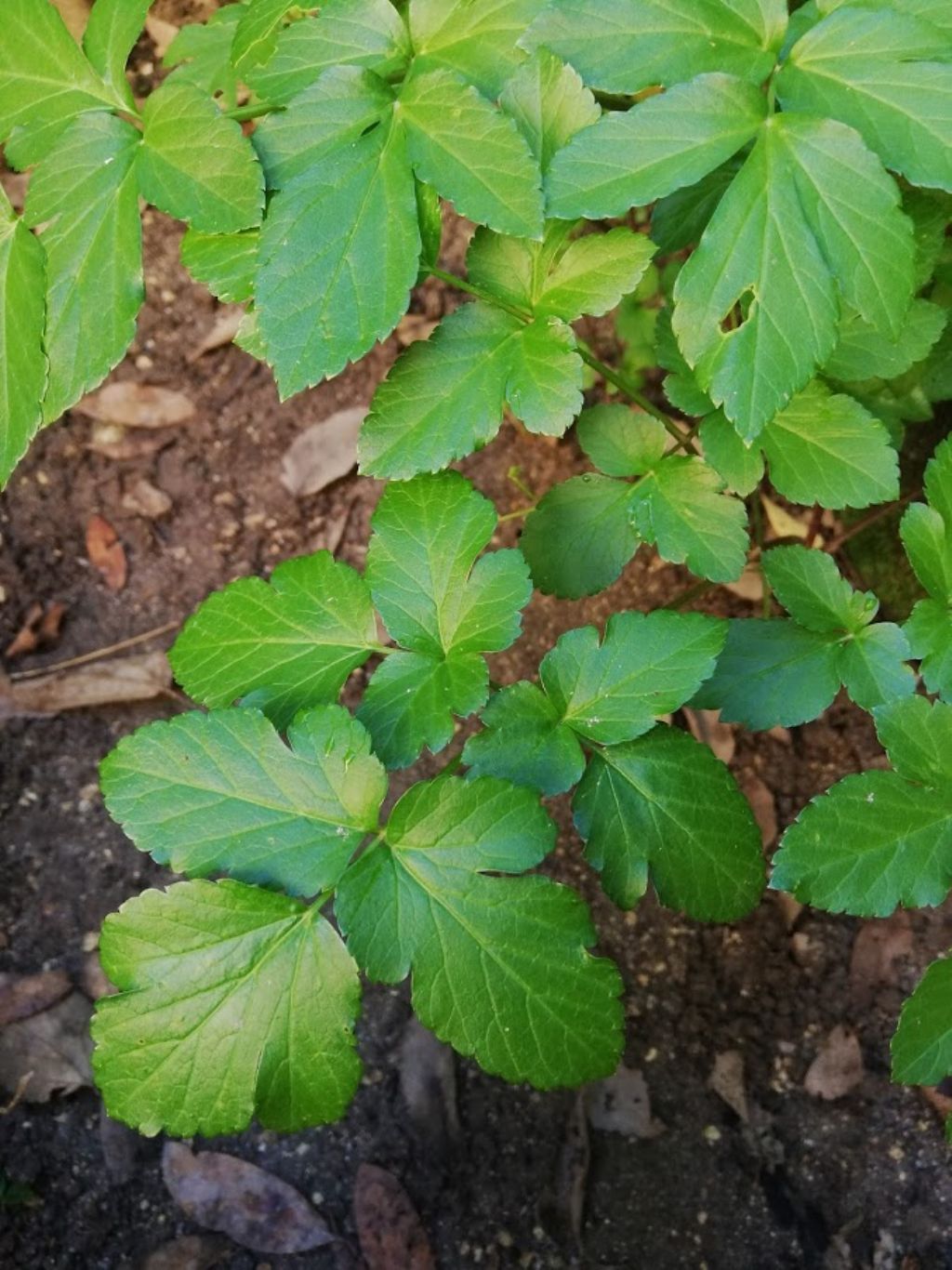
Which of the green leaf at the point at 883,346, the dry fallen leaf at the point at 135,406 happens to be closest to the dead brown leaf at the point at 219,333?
the dry fallen leaf at the point at 135,406

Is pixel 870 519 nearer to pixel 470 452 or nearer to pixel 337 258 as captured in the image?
pixel 470 452

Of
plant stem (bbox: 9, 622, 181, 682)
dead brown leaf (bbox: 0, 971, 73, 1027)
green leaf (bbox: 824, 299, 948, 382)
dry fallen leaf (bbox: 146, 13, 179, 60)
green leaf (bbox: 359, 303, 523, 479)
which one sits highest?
dry fallen leaf (bbox: 146, 13, 179, 60)

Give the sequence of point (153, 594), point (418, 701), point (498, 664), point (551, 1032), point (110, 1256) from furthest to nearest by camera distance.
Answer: point (153, 594), point (498, 664), point (110, 1256), point (418, 701), point (551, 1032)

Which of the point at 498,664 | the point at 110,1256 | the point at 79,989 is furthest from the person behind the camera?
the point at 498,664

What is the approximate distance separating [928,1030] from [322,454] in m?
1.57

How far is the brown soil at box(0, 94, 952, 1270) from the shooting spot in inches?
69.4

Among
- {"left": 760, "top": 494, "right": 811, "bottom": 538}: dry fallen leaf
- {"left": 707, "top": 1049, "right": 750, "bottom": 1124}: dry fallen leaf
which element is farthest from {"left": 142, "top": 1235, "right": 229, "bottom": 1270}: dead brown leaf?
{"left": 760, "top": 494, "right": 811, "bottom": 538}: dry fallen leaf

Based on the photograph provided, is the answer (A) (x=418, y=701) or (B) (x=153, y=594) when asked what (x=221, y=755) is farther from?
(B) (x=153, y=594)

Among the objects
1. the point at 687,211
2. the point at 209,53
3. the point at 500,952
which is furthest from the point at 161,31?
the point at 500,952

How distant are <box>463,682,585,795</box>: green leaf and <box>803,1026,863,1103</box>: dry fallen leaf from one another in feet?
3.11

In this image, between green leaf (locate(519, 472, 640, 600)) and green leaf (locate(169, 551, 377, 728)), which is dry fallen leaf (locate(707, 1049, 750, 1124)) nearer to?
green leaf (locate(519, 472, 640, 600))

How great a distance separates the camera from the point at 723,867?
4.21ft

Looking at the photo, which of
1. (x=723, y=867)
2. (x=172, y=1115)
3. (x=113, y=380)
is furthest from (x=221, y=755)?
(x=113, y=380)

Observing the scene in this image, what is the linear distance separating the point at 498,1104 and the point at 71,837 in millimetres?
919
